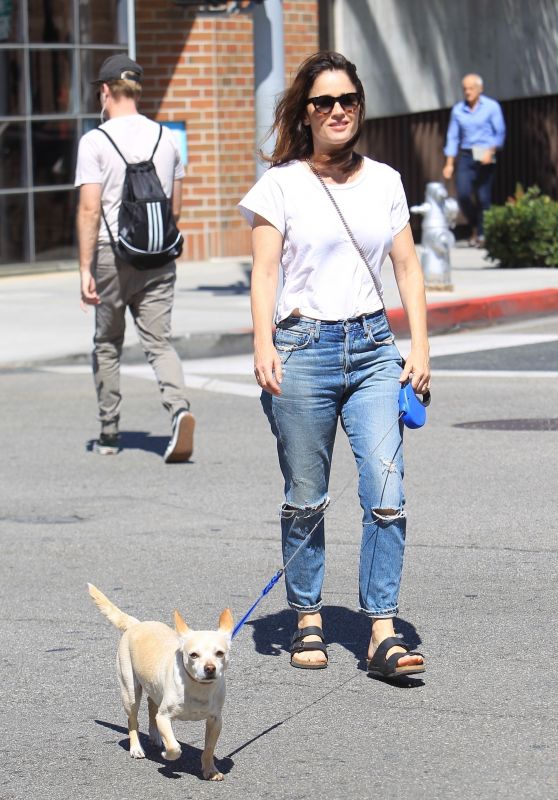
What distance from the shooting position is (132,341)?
44.3 ft

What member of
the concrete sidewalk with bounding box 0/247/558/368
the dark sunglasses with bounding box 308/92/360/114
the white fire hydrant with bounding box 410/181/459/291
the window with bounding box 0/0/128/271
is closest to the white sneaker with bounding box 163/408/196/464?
the dark sunglasses with bounding box 308/92/360/114

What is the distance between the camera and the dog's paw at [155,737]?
184 inches

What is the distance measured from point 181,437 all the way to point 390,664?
3.96 metres

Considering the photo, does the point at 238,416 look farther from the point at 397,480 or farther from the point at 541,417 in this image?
the point at 397,480

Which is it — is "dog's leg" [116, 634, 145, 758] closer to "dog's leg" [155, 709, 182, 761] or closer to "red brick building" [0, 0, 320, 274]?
"dog's leg" [155, 709, 182, 761]

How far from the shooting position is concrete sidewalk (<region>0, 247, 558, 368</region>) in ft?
44.6

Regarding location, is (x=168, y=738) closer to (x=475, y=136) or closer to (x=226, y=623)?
(x=226, y=623)

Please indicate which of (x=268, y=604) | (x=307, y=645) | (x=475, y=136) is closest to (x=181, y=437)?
(x=268, y=604)

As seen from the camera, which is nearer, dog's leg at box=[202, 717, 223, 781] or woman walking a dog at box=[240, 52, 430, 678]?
dog's leg at box=[202, 717, 223, 781]

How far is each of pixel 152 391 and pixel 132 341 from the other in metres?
1.91

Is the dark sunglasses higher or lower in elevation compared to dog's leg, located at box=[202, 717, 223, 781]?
higher

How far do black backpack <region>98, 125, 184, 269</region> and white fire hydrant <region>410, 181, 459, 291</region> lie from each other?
749cm

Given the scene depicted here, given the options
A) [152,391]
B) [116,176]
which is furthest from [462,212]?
[116,176]

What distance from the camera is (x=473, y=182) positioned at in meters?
21.0
